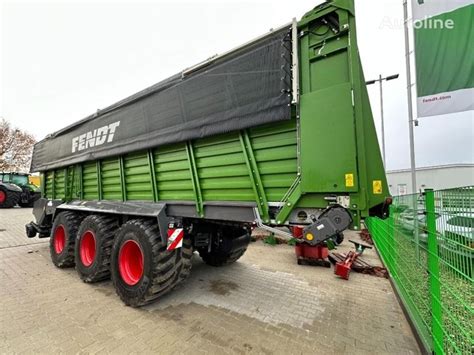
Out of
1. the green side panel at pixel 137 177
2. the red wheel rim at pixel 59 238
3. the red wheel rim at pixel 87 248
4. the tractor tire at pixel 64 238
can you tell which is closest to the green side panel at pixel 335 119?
the green side panel at pixel 137 177

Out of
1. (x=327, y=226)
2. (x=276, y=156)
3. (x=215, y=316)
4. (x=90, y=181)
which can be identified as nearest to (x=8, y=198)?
(x=90, y=181)

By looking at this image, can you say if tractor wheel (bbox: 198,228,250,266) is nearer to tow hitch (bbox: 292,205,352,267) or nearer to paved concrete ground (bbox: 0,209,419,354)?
paved concrete ground (bbox: 0,209,419,354)

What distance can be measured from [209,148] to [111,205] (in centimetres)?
226

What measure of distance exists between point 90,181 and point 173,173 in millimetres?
2645

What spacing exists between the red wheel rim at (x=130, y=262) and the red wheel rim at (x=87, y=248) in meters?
1.14

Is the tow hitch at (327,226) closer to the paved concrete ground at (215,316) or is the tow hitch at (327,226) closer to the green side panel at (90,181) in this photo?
the paved concrete ground at (215,316)

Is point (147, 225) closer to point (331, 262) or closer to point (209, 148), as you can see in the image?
point (209, 148)

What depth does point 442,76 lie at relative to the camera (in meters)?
5.47

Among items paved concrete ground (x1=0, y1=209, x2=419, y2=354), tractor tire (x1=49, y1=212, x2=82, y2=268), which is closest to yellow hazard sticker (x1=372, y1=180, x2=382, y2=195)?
paved concrete ground (x1=0, y1=209, x2=419, y2=354)

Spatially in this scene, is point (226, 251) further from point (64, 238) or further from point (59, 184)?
point (59, 184)

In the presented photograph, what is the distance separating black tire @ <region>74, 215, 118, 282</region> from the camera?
378 cm

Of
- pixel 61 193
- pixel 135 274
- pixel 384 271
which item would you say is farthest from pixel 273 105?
pixel 61 193

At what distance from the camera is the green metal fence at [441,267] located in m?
1.60

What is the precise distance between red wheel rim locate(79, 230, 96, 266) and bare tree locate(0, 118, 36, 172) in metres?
29.1
